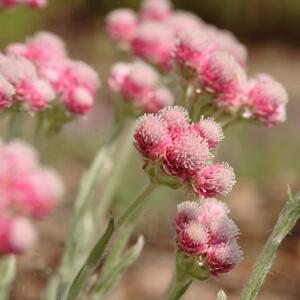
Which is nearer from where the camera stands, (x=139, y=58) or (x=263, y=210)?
(x=139, y=58)

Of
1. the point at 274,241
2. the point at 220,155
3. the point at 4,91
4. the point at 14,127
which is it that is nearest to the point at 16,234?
the point at 4,91

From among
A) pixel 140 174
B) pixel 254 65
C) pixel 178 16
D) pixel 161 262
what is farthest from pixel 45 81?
pixel 254 65

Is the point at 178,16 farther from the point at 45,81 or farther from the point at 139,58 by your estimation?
the point at 45,81

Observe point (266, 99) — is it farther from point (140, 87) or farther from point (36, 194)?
point (36, 194)

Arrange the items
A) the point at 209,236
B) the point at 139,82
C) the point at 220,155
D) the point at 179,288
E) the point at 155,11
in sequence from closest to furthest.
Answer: the point at 209,236 < the point at 179,288 < the point at 139,82 < the point at 155,11 < the point at 220,155

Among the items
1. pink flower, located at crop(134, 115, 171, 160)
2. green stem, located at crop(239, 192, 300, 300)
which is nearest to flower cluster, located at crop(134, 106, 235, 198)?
pink flower, located at crop(134, 115, 171, 160)

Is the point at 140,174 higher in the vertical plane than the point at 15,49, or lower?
lower
